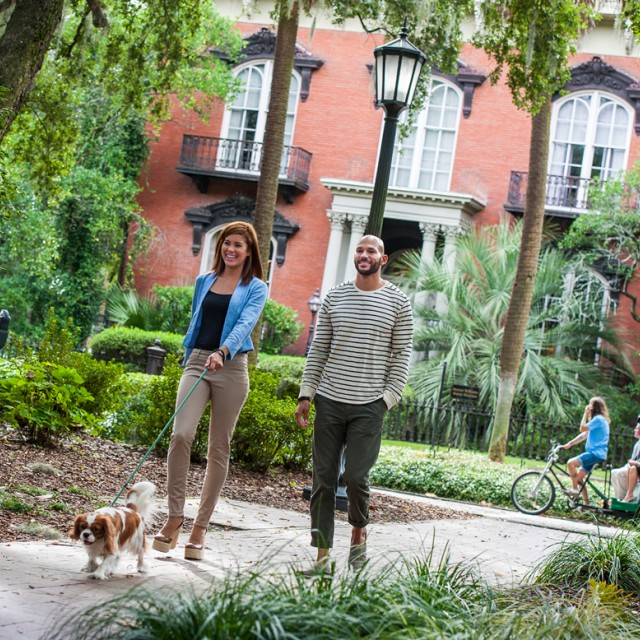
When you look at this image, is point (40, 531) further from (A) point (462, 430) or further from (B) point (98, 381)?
(A) point (462, 430)

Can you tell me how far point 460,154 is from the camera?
1134 inches

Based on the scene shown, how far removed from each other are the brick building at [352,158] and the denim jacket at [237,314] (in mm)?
20827

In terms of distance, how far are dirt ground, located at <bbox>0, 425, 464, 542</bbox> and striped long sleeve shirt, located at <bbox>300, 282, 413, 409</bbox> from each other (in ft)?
6.16

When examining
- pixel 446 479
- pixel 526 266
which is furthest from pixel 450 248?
pixel 446 479

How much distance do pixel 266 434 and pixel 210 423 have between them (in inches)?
173

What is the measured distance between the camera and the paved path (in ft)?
14.4

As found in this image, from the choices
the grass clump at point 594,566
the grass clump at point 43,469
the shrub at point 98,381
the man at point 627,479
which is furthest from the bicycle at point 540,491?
the grass clump at point 43,469

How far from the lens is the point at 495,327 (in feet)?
75.5

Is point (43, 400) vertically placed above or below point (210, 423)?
below

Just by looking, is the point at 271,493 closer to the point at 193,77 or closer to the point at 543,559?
the point at 543,559

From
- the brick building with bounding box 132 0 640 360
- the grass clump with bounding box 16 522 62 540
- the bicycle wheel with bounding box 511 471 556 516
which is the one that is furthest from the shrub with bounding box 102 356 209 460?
the brick building with bounding box 132 0 640 360

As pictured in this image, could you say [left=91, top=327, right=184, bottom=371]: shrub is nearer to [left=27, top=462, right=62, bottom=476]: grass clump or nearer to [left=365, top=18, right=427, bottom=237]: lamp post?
[left=365, top=18, right=427, bottom=237]: lamp post

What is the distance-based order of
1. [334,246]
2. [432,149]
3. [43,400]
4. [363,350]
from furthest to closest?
[432,149] → [334,246] → [43,400] → [363,350]

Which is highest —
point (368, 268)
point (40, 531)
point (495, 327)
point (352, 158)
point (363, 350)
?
point (352, 158)
